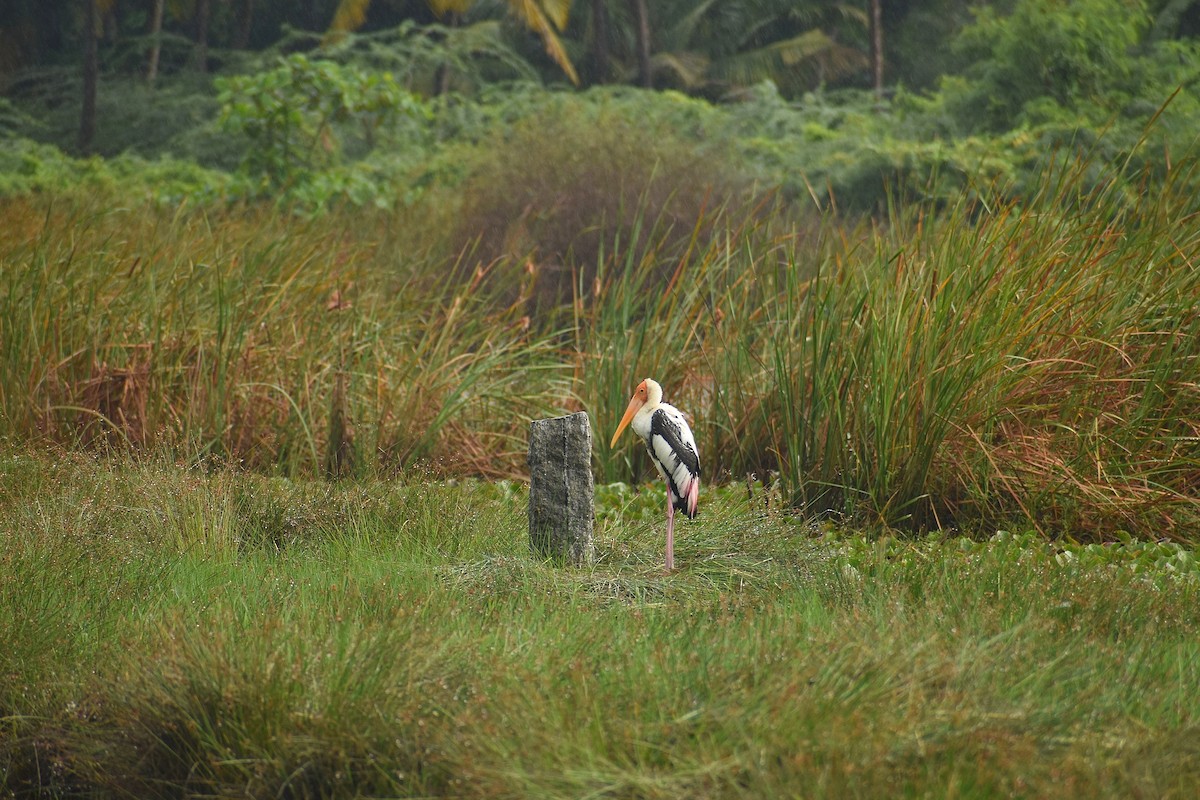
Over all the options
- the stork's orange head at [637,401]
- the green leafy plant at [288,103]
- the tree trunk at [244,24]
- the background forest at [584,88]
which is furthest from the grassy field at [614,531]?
the tree trunk at [244,24]

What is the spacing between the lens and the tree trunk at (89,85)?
868 inches

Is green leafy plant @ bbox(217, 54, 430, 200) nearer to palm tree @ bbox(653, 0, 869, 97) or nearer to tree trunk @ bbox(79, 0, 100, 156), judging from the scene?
tree trunk @ bbox(79, 0, 100, 156)

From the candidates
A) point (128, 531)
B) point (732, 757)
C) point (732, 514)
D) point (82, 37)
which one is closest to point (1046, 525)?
point (732, 514)

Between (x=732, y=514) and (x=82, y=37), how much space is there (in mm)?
25774

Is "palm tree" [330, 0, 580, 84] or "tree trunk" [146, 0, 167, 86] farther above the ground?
"palm tree" [330, 0, 580, 84]

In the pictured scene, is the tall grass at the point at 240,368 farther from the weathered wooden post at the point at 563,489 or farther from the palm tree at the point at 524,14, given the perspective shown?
the palm tree at the point at 524,14

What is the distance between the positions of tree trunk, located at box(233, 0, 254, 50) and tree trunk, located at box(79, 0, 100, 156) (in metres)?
4.68

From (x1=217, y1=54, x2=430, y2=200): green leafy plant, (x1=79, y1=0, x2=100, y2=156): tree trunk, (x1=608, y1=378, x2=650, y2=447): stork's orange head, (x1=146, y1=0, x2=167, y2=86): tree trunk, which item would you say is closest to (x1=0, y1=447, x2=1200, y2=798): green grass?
(x1=608, y1=378, x2=650, y2=447): stork's orange head

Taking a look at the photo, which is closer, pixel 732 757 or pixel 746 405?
pixel 732 757

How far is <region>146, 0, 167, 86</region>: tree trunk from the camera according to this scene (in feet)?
86.2

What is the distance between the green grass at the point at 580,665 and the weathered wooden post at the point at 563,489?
153 mm

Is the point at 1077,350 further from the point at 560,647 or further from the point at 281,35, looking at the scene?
the point at 281,35

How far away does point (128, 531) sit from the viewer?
4816mm

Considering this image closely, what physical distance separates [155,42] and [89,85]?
12.2ft
